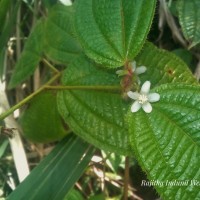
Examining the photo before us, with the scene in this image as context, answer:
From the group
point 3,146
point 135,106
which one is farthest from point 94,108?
point 3,146

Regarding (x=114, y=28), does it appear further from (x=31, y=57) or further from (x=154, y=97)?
(x=31, y=57)

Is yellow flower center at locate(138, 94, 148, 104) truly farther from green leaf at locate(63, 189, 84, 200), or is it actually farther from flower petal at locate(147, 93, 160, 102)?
green leaf at locate(63, 189, 84, 200)

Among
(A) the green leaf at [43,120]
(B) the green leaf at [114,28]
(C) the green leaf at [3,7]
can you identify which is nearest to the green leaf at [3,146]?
(A) the green leaf at [43,120]

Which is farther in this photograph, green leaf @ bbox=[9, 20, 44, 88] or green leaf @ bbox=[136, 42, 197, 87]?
green leaf @ bbox=[9, 20, 44, 88]

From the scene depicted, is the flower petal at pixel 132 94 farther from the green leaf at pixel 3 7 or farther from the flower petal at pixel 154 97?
the green leaf at pixel 3 7

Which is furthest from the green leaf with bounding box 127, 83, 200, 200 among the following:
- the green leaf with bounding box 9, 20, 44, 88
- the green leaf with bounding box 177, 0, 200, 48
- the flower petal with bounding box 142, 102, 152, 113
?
the green leaf with bounding box 9, 20, 44, 88
